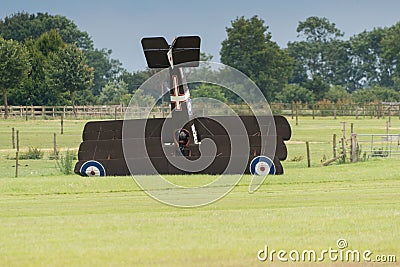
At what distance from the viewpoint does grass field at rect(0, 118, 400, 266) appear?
12875mm

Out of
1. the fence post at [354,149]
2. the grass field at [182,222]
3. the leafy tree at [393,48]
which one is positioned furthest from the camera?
the leafy tree at [393,48]

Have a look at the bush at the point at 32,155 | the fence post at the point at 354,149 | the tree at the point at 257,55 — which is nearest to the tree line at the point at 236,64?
the tree at the point at 257,55

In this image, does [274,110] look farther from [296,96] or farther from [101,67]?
[101,67]

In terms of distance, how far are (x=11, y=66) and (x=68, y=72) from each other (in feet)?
24.0

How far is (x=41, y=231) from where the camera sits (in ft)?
49.4

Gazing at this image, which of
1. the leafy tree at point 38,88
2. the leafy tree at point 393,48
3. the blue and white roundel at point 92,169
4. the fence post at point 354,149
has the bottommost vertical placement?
the blue and white roundel at point 92,169

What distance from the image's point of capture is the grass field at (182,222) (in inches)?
507

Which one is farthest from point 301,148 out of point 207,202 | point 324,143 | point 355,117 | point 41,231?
point 355,117

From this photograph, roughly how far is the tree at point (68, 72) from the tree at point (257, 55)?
26053mm

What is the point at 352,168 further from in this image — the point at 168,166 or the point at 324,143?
the point at 324,143

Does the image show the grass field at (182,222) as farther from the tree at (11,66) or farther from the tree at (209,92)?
the tree at (209,92)

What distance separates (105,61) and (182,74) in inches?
5618

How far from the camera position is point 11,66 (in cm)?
9169

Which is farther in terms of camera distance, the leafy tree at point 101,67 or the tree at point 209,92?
the leafy tree at point 101,67
